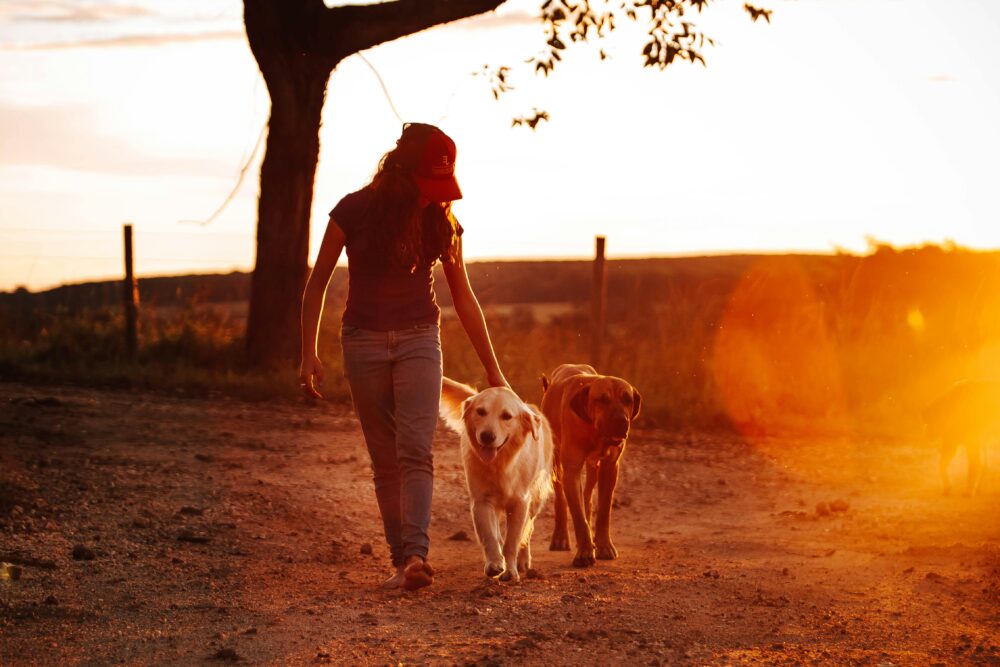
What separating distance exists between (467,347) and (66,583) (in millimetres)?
10333

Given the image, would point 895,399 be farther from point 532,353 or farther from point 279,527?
point 279,527

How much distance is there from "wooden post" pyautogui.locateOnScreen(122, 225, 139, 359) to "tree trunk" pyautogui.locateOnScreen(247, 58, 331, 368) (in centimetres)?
212

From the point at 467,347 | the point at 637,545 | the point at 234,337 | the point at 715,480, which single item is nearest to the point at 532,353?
the point at 467,347

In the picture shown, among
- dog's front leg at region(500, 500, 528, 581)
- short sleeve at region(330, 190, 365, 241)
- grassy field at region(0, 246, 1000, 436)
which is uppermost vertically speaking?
short sleeve at region(330, 190, 365, 241)

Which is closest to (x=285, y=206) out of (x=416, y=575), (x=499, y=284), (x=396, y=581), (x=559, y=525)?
(x=559, y=525)

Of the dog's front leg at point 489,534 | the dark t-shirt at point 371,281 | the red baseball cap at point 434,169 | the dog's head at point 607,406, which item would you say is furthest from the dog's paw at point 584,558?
the red baseball cap at point 434,169

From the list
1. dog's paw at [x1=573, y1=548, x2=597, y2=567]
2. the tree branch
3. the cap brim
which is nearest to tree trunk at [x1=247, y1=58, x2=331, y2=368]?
the tree branch

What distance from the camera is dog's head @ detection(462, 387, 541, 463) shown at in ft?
17.6

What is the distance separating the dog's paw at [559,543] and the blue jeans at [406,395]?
194 centimetres

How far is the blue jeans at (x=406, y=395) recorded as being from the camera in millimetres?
5121

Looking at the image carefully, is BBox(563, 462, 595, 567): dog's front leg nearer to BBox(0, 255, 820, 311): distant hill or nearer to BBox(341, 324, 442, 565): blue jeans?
BBox(341, 324, 442, 565): blue jeans

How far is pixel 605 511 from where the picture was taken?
21.8 feet

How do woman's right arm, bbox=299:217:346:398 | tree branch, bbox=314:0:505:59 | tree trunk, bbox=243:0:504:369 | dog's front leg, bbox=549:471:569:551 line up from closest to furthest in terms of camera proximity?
woman's right arm, bbox=299:217:346:398 < dog's front leg, bbox=549:471:569:551 < tree branch, bbox=314:0:505:59 < tree trunk, bbox=243:0:504:369

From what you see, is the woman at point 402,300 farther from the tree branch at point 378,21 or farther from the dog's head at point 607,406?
the tree branch at point 378,21
